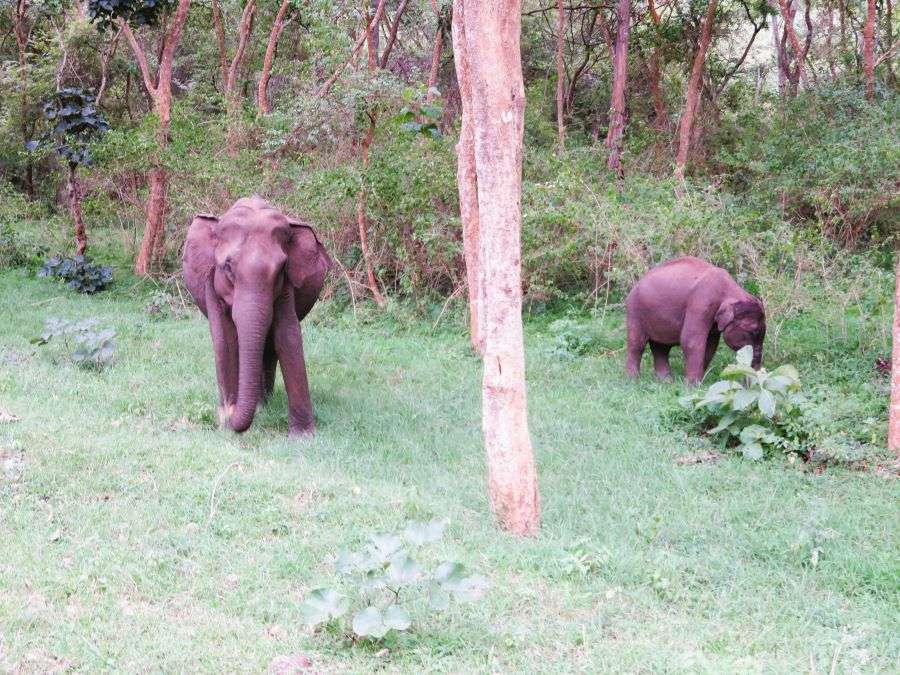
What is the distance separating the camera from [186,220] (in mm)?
15469

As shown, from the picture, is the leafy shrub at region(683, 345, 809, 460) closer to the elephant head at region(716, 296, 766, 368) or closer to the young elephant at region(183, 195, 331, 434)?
the elephant head at region(716, 296, 766, 368)

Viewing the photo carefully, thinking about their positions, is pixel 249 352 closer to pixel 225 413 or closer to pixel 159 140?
pixel 225 413

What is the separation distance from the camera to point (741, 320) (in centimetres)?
914

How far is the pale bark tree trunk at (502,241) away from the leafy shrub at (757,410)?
2.35 meters

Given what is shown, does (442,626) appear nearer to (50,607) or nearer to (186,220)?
(50,607)

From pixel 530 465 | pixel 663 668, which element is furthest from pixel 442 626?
pixel 530 465

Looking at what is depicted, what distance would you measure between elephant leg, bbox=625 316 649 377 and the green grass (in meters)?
0.41

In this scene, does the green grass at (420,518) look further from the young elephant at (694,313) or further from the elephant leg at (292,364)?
the young elephant at (694,313)

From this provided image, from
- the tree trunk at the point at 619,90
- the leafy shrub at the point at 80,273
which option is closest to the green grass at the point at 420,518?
the leafy shrub at the point at 80,273

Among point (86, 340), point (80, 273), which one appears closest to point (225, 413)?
point (86, 340)

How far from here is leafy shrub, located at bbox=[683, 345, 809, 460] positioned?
23.6ft

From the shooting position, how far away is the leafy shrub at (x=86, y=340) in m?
9.68

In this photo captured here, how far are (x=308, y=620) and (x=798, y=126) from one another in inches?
511

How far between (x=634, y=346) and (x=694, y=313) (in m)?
0.89
